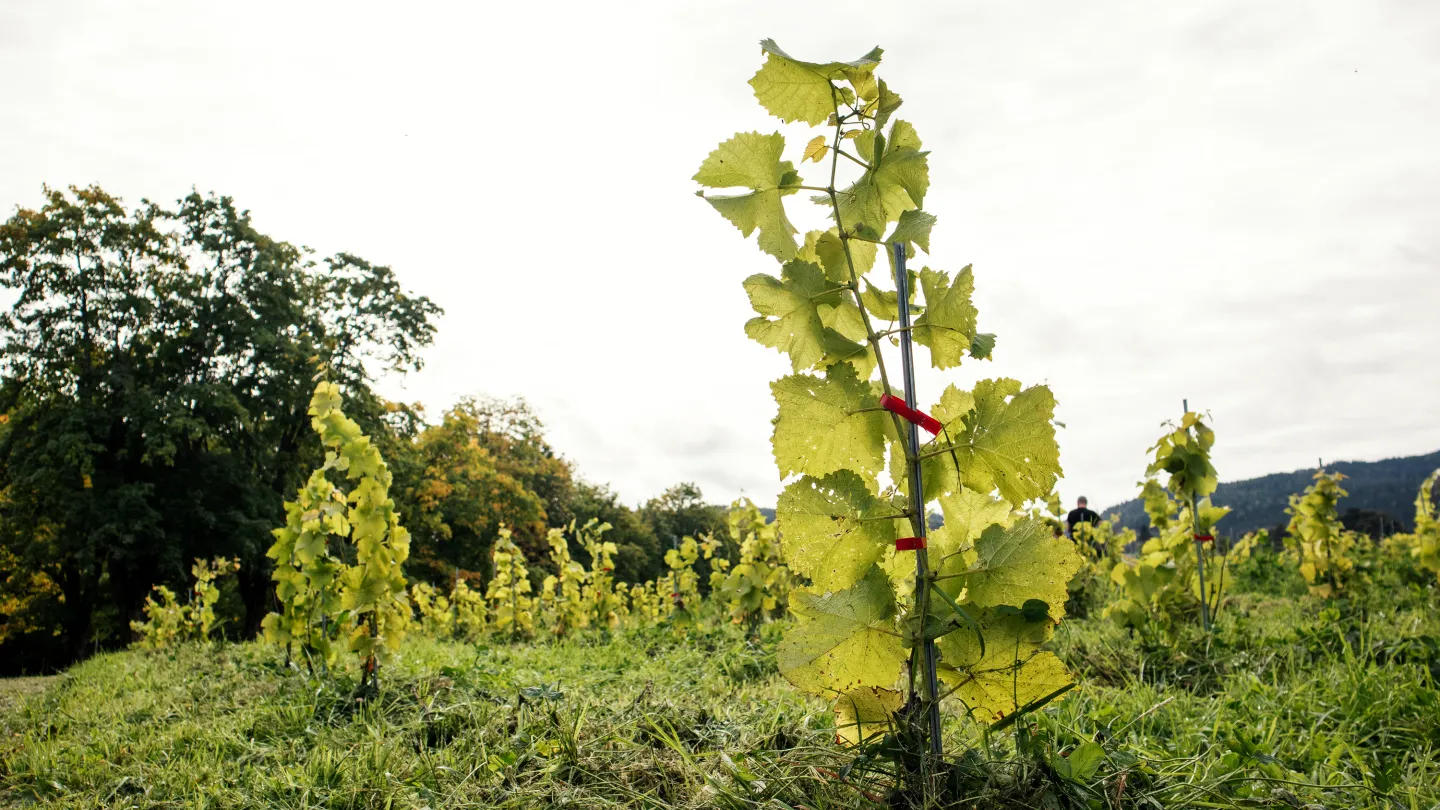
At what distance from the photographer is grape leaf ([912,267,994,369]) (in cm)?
183

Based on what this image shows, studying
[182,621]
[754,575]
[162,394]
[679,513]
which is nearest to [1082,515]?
[754,575]

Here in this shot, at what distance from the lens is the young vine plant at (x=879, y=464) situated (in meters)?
1.78

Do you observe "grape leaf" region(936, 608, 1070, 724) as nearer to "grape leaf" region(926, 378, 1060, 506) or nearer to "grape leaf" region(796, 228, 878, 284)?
"grape leaf" region(926, 378, 1060, 506)

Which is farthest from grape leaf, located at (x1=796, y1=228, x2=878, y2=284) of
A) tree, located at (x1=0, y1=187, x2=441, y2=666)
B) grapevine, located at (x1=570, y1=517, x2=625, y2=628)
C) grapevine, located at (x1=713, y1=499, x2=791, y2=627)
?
tree, located at (x1=0, y1=187, x2=441, y2=666)

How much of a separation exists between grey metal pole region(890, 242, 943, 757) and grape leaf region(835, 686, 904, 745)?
8 centimetres

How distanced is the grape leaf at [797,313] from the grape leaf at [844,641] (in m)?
0.55

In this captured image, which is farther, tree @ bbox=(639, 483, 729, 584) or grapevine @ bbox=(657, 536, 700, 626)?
tree @ bbox=(639, 483, 729, 584)

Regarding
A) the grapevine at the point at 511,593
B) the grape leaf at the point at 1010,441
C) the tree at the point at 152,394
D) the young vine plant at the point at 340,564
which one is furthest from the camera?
the tree at the point at 152,394

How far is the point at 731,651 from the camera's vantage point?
5.80 m

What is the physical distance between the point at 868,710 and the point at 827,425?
0.68 m

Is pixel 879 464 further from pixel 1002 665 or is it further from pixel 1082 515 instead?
pixel 1082 515

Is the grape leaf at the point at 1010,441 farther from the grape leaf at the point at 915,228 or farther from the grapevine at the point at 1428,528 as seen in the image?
the grapevine at the point at 1428,528

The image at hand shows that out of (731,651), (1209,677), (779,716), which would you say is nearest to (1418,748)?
(1209,677)

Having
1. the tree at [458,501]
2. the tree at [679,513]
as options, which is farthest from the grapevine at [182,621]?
the tree at [679,513]
